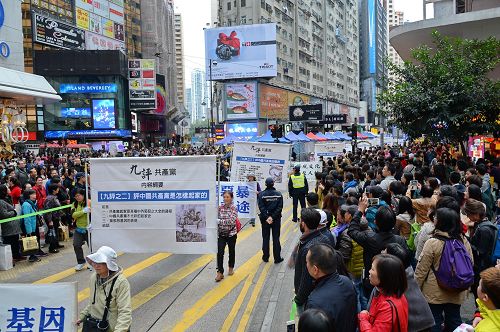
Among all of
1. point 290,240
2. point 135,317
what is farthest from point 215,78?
point 135,317

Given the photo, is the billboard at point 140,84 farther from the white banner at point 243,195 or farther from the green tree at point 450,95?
the white banner at point 243,195

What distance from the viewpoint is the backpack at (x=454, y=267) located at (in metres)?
4.89

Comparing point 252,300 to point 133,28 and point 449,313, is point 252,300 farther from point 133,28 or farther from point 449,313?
point 133,28

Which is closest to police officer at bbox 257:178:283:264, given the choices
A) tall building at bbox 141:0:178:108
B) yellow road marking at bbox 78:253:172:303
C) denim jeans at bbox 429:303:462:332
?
yellow road marking at bbox 78:253:172:303

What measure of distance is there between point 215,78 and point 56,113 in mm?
21014

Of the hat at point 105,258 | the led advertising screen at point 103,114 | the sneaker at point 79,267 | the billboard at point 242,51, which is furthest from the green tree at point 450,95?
the led advertising screen at point 103,114

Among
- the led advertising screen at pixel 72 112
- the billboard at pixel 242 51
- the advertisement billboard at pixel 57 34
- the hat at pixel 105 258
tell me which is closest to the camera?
the hat at pixel 105 258

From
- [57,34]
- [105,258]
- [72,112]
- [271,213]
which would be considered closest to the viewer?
[105,258]

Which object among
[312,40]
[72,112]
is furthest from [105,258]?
[312,40]

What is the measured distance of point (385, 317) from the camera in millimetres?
3584

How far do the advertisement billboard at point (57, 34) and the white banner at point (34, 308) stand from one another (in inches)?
2622

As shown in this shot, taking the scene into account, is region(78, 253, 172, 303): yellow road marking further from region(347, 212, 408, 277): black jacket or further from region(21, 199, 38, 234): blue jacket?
region(347, 212, 408, 277): black jacket

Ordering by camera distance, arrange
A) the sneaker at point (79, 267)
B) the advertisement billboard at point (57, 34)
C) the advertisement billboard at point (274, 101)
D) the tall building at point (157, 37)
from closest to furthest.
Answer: the sneaker at point (79, 267)
the advertisement billboard at point (274, 101)
the advertisement billboard at point (57, 34)
the tall building at point (157, 37)

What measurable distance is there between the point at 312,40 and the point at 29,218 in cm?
7996
